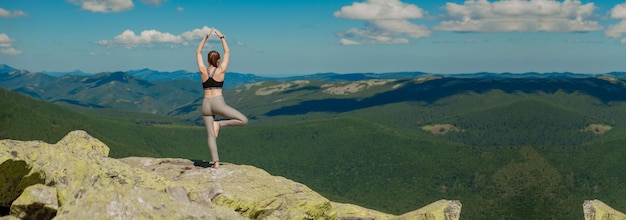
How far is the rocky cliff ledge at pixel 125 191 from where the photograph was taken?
2106 cm

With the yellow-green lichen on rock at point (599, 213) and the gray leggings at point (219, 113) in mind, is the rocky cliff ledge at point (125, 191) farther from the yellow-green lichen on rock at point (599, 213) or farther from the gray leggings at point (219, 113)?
the yellow-green lichen on rock at point (599, 213)

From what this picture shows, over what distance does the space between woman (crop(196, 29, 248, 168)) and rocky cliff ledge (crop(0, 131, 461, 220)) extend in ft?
11.1

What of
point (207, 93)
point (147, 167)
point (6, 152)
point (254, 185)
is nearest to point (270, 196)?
point (254, 185)

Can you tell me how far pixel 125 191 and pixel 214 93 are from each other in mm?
11011

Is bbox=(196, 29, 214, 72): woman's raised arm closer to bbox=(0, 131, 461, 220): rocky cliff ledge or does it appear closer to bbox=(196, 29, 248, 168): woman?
bbox=(196, 29, 248, 168): woman

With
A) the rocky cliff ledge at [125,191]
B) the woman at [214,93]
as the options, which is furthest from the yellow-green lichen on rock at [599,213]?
the woman at [214,93]

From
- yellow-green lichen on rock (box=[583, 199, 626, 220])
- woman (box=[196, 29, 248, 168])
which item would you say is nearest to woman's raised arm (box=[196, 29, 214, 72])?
woman (box=[196, 29, 248, 168])

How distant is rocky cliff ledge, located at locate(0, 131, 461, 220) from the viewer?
21062mm

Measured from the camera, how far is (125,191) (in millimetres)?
21688

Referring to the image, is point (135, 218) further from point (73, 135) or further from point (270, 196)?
point (73, 135)

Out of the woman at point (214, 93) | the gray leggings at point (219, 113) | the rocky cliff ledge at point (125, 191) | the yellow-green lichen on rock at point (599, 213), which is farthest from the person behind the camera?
the yellow-green lichen on rock at point (599, 213)

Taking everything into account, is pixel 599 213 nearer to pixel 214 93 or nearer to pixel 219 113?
pixel 219 113

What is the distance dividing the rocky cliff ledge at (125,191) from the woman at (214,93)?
3.39 metres

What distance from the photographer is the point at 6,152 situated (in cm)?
2314
